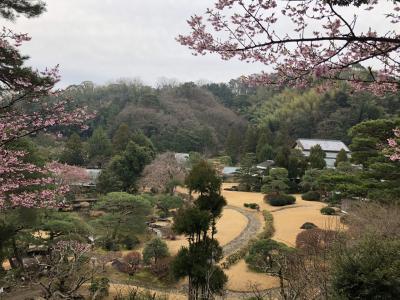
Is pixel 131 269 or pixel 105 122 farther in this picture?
pixel 105 122

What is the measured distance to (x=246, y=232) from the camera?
17.9 metres

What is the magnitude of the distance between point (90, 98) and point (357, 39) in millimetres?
55843

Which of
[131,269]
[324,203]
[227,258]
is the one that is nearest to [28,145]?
[131,269]

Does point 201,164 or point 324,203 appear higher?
point 201,164

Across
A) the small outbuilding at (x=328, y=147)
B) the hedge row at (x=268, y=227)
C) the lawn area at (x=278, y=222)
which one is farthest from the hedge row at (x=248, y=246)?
the small outbuilding at (x=328, y=147)

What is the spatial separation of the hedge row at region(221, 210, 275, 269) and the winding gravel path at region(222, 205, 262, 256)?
15.2 inches

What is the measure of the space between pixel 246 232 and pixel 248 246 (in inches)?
101

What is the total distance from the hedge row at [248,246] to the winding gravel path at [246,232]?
1.27 feet

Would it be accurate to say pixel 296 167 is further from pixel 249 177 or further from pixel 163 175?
pixel 163 175

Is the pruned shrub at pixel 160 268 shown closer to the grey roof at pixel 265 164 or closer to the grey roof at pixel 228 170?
the grey roof at pixel 265 164

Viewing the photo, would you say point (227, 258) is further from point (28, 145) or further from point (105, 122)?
point (105, 122)

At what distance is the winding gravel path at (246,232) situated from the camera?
15523 millimetres

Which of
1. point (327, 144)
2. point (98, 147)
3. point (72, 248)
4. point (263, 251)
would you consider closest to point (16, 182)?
point (72, 248)

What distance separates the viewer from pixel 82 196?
A: 2717 cm
